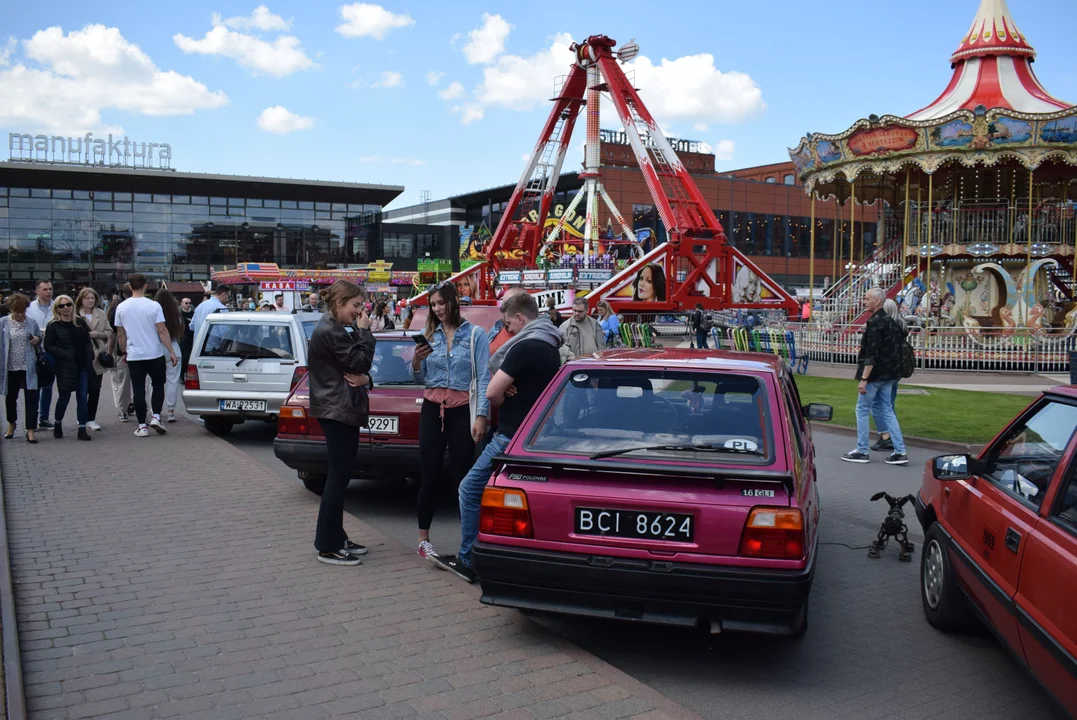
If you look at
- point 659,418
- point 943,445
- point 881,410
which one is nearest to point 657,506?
point 659,418

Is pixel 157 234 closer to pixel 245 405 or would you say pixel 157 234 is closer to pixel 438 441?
pixel 245 405

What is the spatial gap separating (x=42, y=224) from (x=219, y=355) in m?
51.0

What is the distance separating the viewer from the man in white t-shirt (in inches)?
417

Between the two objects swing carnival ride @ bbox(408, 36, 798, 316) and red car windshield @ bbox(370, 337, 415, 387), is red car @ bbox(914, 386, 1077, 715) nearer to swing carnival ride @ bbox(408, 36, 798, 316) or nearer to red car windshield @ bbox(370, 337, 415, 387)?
red car windshield @ bbox(370, 337, 415, 387)

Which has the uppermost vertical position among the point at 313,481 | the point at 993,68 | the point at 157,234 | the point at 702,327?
the point at 993,68

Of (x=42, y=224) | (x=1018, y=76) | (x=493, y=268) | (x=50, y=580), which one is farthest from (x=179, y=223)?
(x=50, y=580)

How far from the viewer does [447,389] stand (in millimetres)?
5684

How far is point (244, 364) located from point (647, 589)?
7.80m

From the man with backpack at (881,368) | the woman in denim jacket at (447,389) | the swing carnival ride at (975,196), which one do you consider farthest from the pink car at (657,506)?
the swing carnival ride at (975,196)

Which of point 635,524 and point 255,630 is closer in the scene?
point 635,524

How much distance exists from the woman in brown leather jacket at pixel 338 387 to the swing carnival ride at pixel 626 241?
20887mm

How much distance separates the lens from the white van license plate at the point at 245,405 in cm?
1056

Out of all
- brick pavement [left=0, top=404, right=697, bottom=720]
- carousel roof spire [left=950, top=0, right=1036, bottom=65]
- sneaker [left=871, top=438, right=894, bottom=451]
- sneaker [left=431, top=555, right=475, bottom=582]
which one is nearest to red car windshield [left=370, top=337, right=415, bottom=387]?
brick pavement [left=0, top=404, right=697, bottom=720]

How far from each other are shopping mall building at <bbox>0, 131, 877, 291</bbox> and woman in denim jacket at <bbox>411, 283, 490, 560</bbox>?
41.9m
